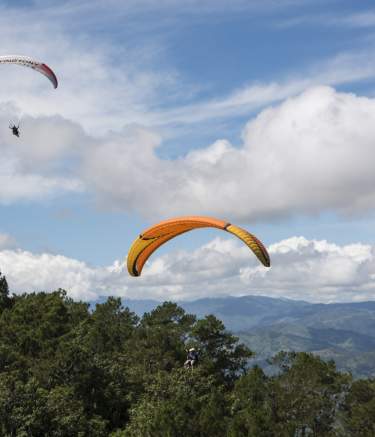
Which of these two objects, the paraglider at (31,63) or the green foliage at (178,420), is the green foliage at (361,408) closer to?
the green foliage at (178,420)

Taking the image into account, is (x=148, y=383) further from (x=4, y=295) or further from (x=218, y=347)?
(x=4, y=295)

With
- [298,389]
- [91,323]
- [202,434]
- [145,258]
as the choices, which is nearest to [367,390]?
[298,389]

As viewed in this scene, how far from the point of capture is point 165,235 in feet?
124

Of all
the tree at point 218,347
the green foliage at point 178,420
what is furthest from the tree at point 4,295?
the green foliage at point 178,420

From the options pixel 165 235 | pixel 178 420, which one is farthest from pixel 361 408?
pixel 165 235

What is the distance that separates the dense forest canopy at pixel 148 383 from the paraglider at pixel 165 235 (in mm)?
9980

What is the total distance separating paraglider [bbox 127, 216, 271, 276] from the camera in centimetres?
3156

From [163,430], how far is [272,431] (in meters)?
8.18

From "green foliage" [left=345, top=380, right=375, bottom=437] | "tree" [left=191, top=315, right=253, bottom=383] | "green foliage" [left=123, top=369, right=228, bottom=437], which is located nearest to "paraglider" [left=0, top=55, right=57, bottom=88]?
"green foliage" [left=123, top=369, right=228, bottom=437]

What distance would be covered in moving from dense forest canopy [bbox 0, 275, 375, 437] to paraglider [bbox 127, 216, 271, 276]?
32.7 feet

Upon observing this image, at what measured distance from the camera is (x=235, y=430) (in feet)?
123

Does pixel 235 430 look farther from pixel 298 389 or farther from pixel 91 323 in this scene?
pixel 91 323

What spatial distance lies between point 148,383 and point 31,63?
105 feet

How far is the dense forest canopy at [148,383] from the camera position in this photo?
134 ft
